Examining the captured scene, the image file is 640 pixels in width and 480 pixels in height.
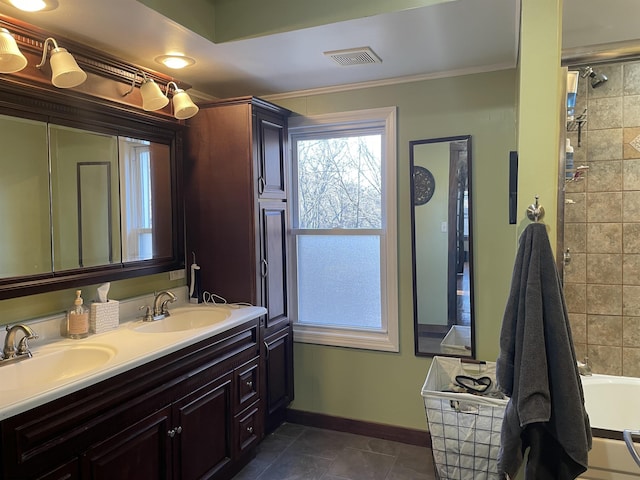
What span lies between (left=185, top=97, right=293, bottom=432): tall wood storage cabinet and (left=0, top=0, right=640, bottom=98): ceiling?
0.90ft

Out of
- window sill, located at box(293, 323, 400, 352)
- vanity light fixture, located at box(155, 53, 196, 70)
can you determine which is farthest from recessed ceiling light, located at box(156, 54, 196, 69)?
window sill, located at box(293, 323, 400, 352)

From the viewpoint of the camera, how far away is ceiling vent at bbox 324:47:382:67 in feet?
7.73

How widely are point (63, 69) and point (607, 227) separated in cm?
280

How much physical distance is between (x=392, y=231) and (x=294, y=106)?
1091mm

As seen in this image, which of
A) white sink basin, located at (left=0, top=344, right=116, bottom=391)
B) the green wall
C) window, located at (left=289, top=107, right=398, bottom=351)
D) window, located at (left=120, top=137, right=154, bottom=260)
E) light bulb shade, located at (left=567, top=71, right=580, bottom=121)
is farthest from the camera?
window, located at (left=289, top=107, right=398, bottom=351)

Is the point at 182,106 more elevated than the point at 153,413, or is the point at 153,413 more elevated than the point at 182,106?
the point at 182,106

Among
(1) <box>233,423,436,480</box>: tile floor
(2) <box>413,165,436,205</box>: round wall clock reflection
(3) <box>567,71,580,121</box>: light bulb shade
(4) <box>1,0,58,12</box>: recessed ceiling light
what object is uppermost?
(4) <box>1,0,58,12</box>: recessed ceiling light

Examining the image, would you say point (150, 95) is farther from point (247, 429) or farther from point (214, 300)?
point (247, 429)

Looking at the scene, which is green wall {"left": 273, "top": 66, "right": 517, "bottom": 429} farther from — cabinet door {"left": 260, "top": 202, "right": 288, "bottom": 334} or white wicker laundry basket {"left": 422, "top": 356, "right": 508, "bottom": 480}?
white wicker laundry basket {"left": 422, "top": 356, "right": 508, "bottom": 480}

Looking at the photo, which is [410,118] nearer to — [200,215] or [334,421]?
[200,215]

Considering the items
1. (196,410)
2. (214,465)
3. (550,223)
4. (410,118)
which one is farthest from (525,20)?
(214,465)

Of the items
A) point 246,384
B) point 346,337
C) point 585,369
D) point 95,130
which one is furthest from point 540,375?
point 95,130

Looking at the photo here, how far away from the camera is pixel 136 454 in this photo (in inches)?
73.2

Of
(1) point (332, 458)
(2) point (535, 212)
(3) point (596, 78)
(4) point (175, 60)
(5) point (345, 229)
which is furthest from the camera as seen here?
(5) point (345, 229)
